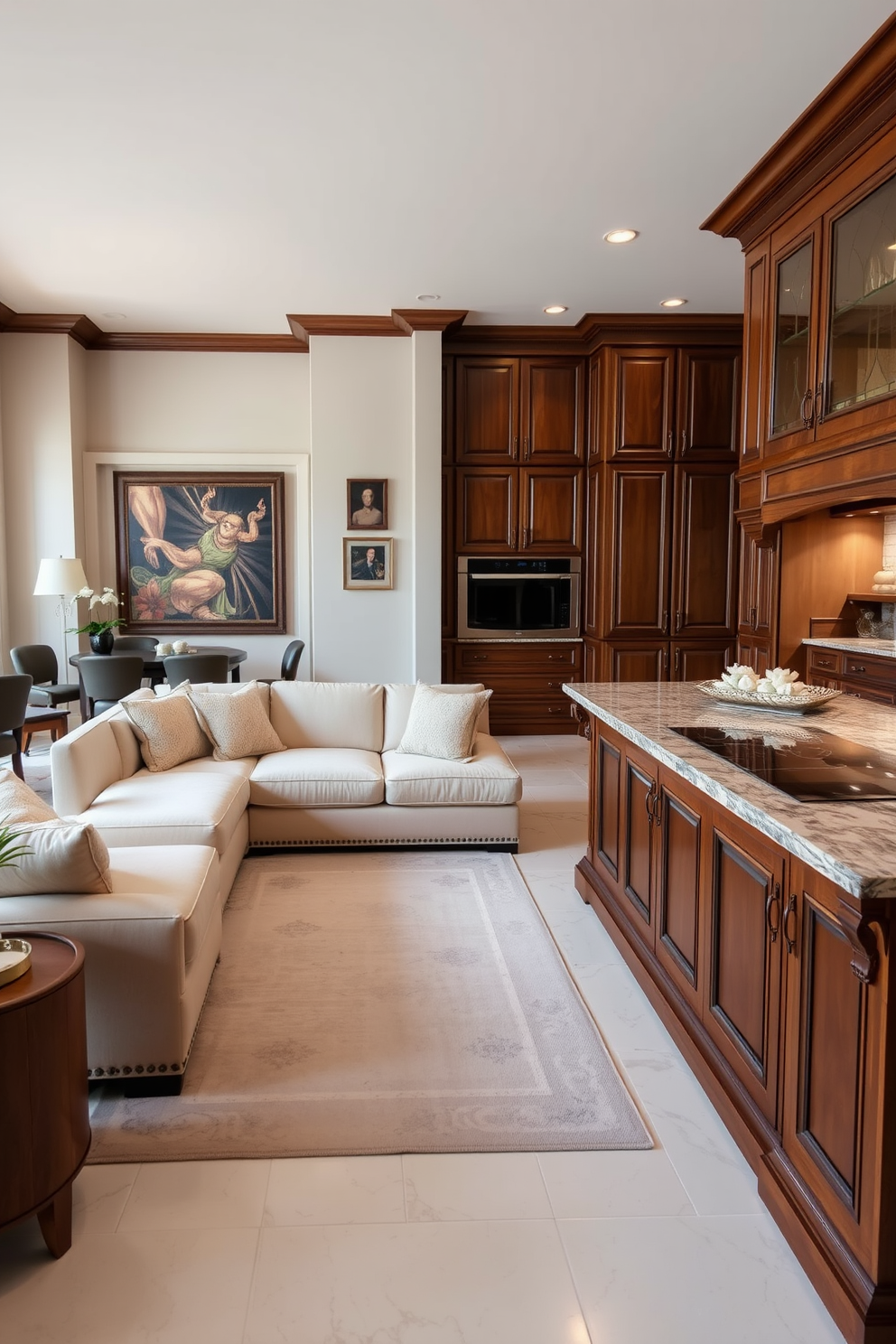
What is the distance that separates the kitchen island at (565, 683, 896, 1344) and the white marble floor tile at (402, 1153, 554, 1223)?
0.51m

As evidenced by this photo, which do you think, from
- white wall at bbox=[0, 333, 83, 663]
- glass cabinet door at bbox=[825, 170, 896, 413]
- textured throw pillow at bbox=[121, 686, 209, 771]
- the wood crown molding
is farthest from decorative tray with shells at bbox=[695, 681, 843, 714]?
white wall at bbox=[0, 333, 83, 663]

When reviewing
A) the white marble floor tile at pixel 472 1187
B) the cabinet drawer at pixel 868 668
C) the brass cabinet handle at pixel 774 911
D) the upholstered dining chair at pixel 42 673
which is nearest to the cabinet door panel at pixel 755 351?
the cabinet drawer at pixel 868 668

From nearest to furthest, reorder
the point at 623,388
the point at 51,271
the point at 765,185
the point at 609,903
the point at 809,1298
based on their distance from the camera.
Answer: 1. the point at 809,1298
2. the point at 609,903
3. the point at 765,185
4. the point at 51,271
5. the point at 623,388

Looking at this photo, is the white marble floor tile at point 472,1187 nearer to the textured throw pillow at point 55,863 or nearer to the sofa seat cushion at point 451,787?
the textured throw pillow at point 55,863

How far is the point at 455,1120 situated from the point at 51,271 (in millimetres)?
5407

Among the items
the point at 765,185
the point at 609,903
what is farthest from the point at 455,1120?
the point at 765,185

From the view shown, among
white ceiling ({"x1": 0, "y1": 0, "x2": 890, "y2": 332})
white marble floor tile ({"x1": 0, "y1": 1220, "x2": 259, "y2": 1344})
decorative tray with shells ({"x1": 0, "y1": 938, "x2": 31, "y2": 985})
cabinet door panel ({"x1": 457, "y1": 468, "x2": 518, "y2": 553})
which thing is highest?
white ceiling ({"x1": 0, "y1": 0, "x2": 890, "y2": 332})

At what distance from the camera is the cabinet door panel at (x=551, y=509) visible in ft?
22.6

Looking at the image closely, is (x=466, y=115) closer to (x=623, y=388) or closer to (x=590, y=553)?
(x=623, y=388)

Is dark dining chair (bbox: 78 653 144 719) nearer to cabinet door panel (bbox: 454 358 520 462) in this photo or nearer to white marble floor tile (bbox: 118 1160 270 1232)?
cabinet door panel (bbox: 454 358 520 462)

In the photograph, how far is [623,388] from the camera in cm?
651

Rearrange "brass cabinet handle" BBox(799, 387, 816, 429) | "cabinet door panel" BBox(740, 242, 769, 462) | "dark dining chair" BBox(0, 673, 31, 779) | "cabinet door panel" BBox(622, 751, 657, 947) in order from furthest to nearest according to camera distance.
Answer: "dark dining chair" BBox(0, 673, 31, 779), "cabinet door panel" BBox(740, 242, 769, 462), "brass cabinet handle" BBox(799, 387, 816, 429), "cabinet door panel" BBox(622, 751, 657, 947)

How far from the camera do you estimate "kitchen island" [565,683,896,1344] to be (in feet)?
4.97

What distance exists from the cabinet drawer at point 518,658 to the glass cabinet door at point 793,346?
3239 mm
